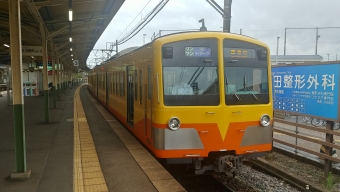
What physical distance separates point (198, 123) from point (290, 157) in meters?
3.35

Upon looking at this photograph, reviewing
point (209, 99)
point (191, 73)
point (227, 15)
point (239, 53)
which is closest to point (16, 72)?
point (191, 73)

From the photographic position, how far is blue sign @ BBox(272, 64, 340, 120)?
5703 millimetres

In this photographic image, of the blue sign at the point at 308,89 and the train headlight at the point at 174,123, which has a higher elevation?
the blue sign at the point at 308,89

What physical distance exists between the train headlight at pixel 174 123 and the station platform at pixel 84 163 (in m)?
0.75

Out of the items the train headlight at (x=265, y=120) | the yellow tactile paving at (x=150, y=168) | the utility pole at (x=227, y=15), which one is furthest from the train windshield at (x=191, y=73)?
the utility pole at (x=227, y=15)

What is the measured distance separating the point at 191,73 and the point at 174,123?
876 millimetres

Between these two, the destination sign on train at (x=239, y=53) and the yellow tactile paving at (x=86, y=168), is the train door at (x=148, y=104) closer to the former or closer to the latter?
the yellow tactile paving at (x=86, y=168)

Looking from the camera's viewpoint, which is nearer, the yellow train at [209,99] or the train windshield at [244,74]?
A: the yellow train at [209,99]

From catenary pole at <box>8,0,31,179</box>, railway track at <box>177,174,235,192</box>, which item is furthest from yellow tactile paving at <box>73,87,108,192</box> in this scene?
railway track at <box>177,174,235,192</box>

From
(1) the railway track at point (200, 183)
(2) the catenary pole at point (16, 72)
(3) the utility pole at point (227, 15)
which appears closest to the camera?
(2) the catenary pole at point (16, 72)

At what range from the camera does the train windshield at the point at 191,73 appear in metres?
5.11

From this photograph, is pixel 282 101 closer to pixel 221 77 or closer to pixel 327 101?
pixel 327 101

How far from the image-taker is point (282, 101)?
286 inches

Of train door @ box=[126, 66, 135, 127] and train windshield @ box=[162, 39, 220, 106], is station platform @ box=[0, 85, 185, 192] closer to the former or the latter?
train door @ box=[126, 66, 135, 127]
